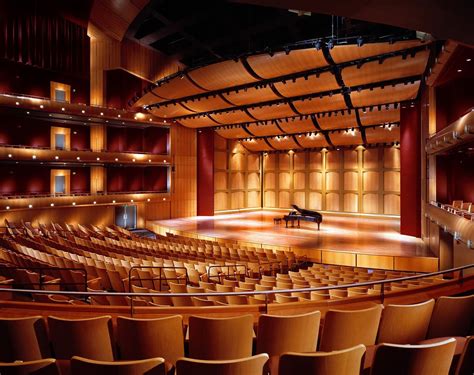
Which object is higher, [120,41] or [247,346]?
[120,41]

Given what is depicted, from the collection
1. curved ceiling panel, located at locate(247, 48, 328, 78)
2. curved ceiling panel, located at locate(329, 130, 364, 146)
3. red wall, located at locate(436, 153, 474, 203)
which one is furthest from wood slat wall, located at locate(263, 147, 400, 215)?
curved ceiling panel, located at locate(247, 48, 328, 78)

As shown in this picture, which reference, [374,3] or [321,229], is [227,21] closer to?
[321,229]

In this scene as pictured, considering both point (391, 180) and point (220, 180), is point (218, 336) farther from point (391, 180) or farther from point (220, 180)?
point (220, 180)

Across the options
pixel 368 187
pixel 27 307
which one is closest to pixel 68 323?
pixel 27 307

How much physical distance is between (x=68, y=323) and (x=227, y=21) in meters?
15.7

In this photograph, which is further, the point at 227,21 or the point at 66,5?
the point at 227,21

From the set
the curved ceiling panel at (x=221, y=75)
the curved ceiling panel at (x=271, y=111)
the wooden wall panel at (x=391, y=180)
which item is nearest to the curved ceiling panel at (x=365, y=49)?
the curved ceiling panel at (x=221, y=75)

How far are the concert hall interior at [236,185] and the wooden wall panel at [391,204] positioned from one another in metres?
0.16

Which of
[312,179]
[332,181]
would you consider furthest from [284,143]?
[332,181]

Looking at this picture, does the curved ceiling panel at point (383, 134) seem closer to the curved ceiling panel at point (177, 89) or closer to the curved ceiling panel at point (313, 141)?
the curved ceiling panel at point (313, 141)

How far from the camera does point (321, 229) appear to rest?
14.3 meters

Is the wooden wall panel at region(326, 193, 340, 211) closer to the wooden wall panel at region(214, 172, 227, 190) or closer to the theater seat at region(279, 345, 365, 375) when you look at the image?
the wooden wall panel at region(214, 172, 227, 190)

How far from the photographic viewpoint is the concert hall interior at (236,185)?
2236 mm

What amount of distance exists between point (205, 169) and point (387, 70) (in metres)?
10.4
